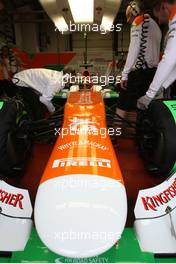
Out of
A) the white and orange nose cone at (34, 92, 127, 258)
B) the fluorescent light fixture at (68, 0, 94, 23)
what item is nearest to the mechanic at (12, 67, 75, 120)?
the fluorescent light fixture at (68, 0, 94, 23)

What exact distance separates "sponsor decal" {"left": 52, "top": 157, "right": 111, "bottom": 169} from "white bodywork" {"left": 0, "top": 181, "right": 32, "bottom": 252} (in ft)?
0.70

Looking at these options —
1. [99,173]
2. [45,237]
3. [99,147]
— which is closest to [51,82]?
[99,147]

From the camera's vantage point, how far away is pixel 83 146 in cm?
107

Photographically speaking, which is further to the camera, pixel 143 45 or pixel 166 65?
pixel 143 45

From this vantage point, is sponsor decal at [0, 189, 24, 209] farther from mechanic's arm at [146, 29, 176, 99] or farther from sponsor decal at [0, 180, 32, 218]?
mechanic's arm at [146, 29, 176, 99]

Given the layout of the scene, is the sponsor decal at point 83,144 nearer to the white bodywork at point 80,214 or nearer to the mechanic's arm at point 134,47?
the white bodywork at point 80,214

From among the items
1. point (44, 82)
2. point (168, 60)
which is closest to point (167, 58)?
point (168, 60)

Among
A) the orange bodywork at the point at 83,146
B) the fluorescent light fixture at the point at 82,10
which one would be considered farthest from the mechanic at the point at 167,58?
the fluorescent light fixture at the point at 82,10

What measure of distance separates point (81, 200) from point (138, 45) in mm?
1338

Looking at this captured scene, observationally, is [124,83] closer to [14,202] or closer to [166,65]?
[166,65]

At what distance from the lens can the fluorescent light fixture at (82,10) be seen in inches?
65.1

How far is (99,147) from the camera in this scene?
108 centimetres

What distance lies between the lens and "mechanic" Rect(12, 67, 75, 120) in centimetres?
220

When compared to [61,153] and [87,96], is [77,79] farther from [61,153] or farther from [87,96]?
[61,153]
